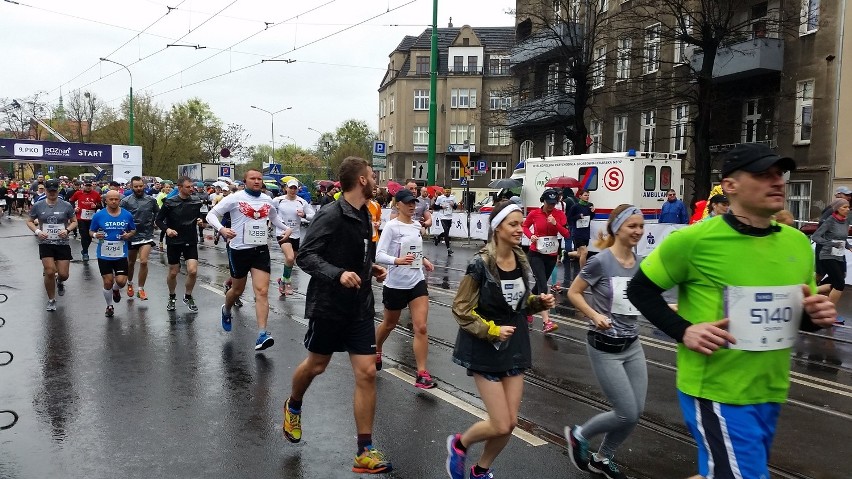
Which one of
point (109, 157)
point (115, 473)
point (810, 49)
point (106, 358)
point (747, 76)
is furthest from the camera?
point (109, 157)

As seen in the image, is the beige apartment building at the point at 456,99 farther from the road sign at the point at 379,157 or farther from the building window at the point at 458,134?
the road sign at the point at 379,157

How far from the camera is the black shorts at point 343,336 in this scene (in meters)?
4.79

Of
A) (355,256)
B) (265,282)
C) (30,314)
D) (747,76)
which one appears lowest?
(30,314)

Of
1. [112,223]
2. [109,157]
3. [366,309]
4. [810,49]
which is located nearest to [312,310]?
[366,309]

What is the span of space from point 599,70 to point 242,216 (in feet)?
82.0

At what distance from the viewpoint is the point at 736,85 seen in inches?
1040

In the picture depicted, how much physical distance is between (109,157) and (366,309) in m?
41.3

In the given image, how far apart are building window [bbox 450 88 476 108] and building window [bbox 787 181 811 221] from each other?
39822 mm

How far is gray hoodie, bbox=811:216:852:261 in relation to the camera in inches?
397

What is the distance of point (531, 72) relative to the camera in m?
36.8

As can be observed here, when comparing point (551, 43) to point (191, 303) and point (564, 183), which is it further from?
point (191, 303)

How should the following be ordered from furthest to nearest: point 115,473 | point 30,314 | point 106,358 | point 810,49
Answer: point 810,49, point 30,314, point 106,358, point 115,473

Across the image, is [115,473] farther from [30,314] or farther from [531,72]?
[531,72]

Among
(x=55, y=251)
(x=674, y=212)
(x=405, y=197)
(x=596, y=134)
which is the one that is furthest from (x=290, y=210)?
(x=596, y=134)
